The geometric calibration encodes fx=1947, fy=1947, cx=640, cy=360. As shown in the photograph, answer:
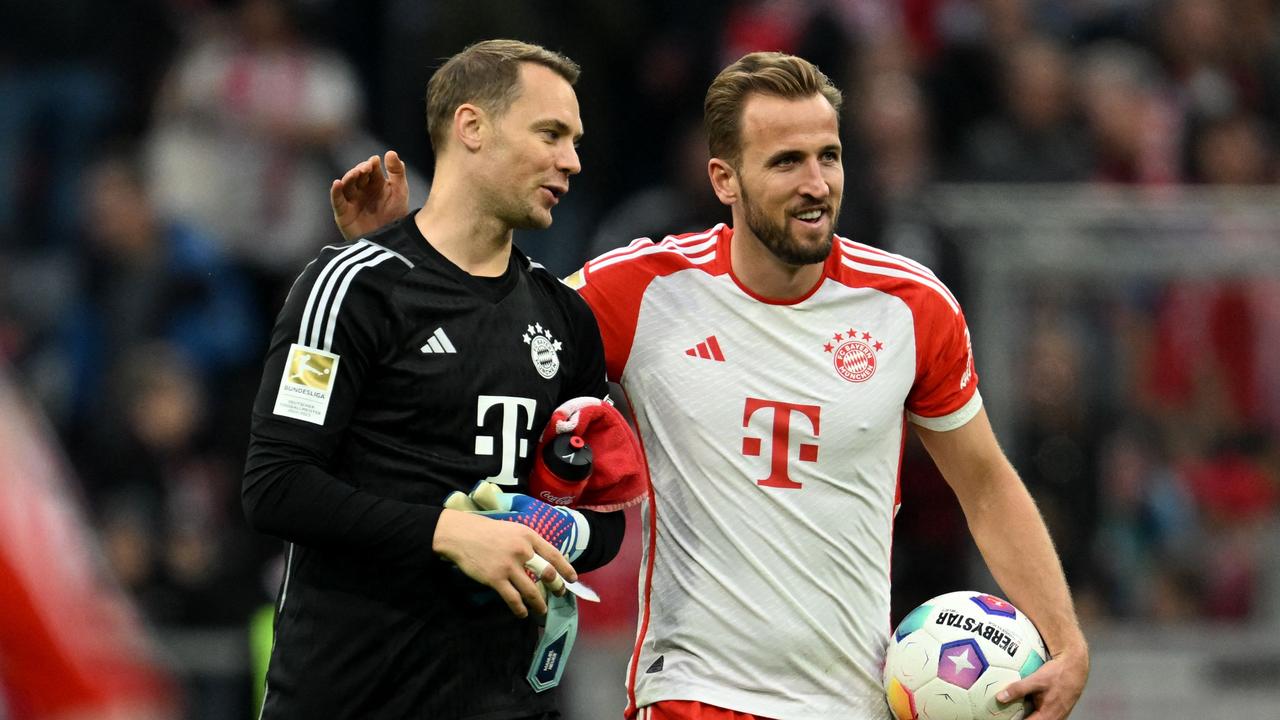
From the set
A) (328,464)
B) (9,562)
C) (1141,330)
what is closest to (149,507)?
(1141,330)

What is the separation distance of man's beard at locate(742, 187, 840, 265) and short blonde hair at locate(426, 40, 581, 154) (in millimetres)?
694

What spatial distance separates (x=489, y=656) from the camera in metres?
4.65

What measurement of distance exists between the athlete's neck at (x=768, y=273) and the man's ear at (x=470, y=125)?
0.92 metres

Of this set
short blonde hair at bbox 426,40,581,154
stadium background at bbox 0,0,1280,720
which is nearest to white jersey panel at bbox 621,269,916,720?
short blonde hair at bbox 426,40,581,154

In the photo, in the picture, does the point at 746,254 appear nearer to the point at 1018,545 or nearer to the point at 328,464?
the point at 1018,545

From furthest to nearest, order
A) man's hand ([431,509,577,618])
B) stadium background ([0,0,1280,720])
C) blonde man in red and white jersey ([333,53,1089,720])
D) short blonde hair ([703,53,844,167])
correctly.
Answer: stadium background ([0,0,1280,720])
short blonde hair ([703,53,844,167])
blonde man in red and white jersey ([333,53,1089,720])
man's hand ([431,509,577,618])

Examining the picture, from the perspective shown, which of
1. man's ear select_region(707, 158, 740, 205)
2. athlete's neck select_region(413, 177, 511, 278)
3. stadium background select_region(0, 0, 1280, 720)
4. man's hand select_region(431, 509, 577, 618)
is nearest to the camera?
man's hand select_region(431, 509, 577, 618)

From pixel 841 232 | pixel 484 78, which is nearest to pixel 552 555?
pixel 484 78

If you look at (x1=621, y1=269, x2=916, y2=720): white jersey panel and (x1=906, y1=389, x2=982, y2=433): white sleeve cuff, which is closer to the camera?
(x1=621, y1=269, x2=916, y2=720): white jersey panel

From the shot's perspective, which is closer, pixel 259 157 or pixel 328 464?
pixel 328 464

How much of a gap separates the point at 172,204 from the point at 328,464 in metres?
6.64

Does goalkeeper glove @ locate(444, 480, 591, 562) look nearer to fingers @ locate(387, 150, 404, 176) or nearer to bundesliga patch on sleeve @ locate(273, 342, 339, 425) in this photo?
bundesliga patch on sleeve @ locate(273, 342, 339, 425)

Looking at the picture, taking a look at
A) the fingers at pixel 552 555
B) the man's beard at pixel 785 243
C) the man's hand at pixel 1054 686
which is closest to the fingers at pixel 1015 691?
the man's hand at pixel 1054 686

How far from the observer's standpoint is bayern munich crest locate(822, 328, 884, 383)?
17.5 feet
